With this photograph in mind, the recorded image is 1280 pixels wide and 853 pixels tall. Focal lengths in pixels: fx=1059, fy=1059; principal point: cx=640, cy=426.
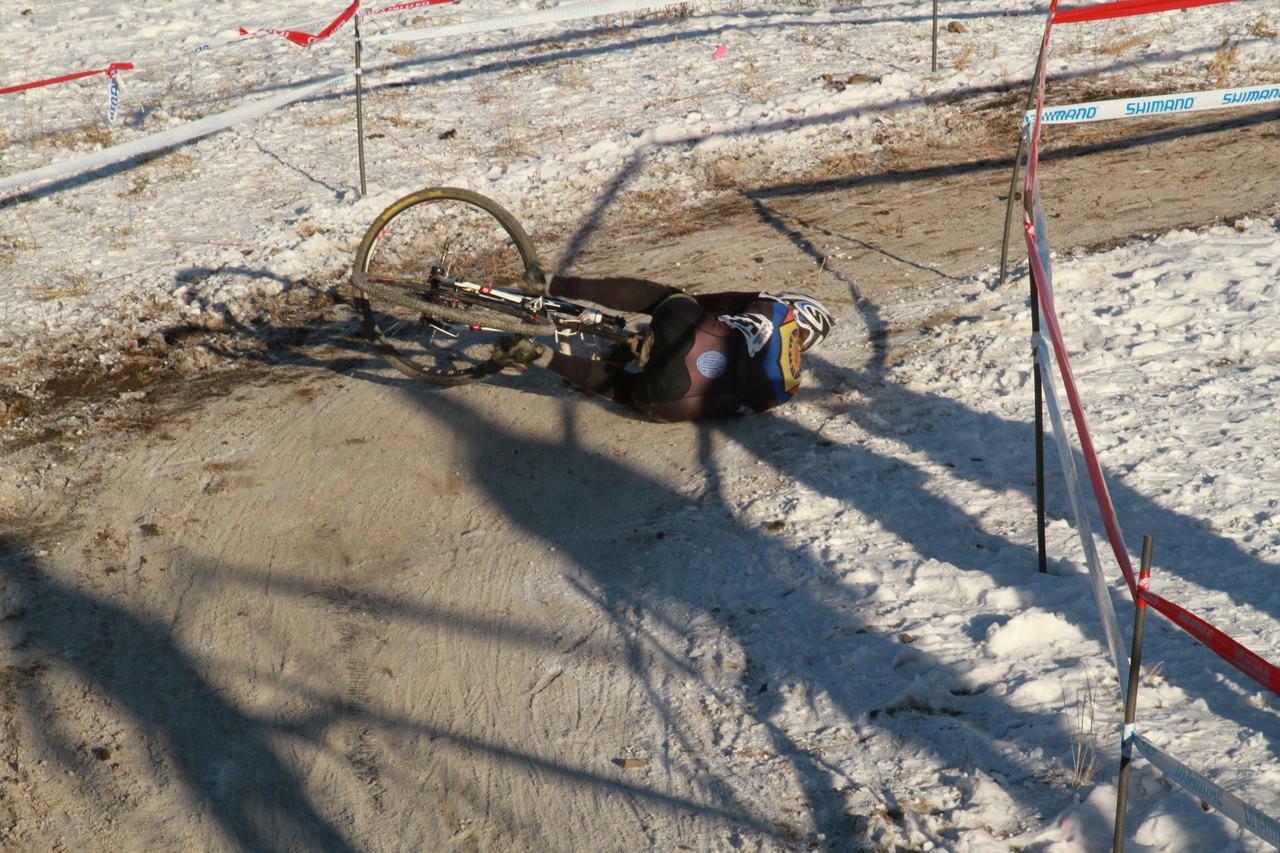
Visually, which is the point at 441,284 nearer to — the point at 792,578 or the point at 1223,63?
the point at 792,578

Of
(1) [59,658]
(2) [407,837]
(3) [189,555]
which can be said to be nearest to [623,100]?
(3) [189,555]

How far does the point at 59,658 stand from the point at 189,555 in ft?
2.68

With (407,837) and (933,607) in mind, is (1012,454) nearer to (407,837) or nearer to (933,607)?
(933,607)

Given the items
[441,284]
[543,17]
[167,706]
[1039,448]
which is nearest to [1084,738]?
[1039,448]

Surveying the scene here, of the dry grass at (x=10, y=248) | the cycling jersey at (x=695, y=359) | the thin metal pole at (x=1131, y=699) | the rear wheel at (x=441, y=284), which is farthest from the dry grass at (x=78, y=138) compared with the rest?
the thin metal pole at (x=1131, y=699)

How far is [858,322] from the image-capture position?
23.6 ft

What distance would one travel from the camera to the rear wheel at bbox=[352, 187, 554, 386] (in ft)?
19.9

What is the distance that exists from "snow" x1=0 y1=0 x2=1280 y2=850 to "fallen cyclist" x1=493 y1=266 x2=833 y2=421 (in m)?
0.34

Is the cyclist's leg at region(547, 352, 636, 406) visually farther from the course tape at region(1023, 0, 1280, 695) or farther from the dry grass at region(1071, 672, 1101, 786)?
the dry grass at region(1071, 672, 1101, 786)

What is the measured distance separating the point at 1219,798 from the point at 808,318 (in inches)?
154

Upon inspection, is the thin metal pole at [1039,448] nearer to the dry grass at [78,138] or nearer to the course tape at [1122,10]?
the course tape at [1122,10]

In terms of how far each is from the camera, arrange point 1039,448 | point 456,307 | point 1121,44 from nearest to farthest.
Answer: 1. point 1039,448
2. point 456,307
3. point 1121,44

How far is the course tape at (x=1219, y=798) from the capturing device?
2.52 metres

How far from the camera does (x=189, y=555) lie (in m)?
5.42
